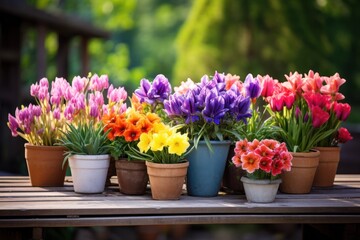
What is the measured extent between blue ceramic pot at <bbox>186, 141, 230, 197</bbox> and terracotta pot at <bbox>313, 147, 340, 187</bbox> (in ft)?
1.80

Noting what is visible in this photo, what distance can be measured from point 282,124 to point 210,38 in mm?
6785

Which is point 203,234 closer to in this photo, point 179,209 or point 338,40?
point 179,209

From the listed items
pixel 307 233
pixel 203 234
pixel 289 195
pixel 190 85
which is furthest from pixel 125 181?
pixel 203 234

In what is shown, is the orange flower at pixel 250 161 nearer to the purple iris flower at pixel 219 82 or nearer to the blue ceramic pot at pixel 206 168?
the blue ceramic pot at pixel 206 168

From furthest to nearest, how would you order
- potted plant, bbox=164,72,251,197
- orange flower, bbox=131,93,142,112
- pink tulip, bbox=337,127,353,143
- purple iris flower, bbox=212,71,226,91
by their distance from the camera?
pink tulip, bbox=337,127,353,143 < orange flower, bbox=131,93,142,112 < purple iris flower, bbox=212,71,226,91 < potted plant, bbox=164,72,251,197

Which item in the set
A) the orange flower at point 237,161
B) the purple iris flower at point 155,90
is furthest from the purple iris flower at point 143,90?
the orange flower at point 237,161

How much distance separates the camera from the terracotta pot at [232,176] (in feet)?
9.50

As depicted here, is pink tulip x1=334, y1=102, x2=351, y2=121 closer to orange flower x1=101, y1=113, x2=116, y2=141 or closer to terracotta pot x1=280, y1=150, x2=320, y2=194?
terracotta pot x1=280, y1=150, x2=320, y2=194

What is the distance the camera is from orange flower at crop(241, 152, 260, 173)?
2619 millimetres

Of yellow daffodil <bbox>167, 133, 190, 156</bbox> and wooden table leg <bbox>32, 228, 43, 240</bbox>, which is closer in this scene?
wooden table leg <bbox>32, 228, 43, 240</bbox>

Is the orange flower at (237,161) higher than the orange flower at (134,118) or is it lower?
lower

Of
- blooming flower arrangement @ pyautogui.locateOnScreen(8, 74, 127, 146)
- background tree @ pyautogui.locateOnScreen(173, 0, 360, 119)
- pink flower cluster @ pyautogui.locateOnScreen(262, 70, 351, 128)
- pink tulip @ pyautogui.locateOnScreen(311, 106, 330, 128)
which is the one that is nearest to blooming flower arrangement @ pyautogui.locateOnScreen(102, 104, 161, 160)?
blooming flower arrangement @ pyautogui.locateOnScreen(8, 74, 127, 146)

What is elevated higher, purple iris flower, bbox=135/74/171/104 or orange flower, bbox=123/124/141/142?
purple iris flower, bbox=135/74/171/104

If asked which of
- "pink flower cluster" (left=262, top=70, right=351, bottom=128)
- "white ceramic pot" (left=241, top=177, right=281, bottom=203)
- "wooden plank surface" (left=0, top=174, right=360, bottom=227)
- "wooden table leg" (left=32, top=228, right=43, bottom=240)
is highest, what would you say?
"pink flower cluster" (left=262, top=70, right=351, bottom=128)
